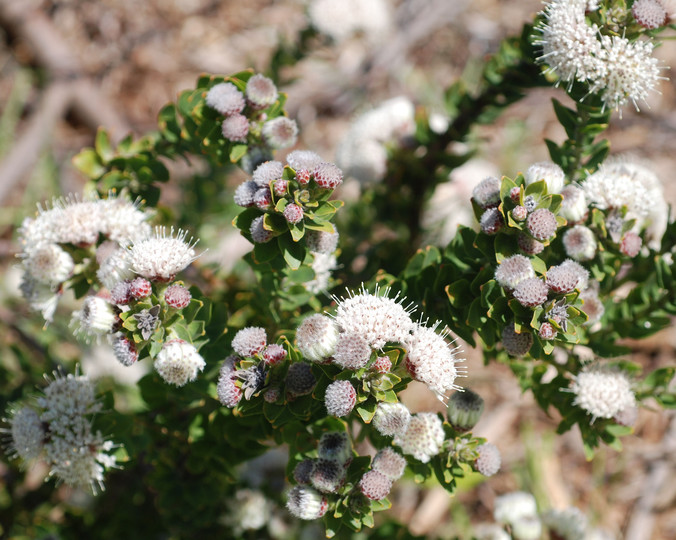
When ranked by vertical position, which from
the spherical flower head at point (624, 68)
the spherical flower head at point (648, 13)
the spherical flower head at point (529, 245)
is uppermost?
the spherical flower head at point (648, 13)

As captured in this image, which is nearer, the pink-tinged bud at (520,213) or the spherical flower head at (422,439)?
the pink-tinged bud at (520,213)

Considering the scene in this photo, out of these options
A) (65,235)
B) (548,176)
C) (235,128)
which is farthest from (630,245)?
(65,235)

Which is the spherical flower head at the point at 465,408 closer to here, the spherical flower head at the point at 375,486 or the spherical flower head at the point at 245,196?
the spherical flower head at the point at 375,486

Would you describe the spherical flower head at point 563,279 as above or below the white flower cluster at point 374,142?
above

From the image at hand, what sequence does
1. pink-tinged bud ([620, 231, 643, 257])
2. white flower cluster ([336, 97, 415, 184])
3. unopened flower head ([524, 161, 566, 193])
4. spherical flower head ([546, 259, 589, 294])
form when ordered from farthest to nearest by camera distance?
white flower cluster ([336, 97, 415, 184]) < pink-tinged bud ([620, 231, 643, 257]) < unopened flower head ([524, 161, 566, 193]) < spherical flower head ([546, 259, 589, 294])

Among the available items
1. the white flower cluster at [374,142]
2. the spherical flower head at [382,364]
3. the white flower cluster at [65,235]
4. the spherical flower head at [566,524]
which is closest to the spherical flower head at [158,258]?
the white flower cluster at [65,235]

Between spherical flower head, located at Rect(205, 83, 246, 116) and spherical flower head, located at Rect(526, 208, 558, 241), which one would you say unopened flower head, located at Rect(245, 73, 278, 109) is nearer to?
spherical flower head, located at Rect(205, 83, 246, 116)

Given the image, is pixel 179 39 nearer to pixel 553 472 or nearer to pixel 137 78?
pixel 137 78

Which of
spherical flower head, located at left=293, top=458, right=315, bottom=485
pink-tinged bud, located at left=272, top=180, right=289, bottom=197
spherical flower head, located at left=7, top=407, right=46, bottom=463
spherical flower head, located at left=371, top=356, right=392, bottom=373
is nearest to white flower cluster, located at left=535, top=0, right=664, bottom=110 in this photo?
pink-tinged bud, located at left=272, top=180, right=289, bottom=197
